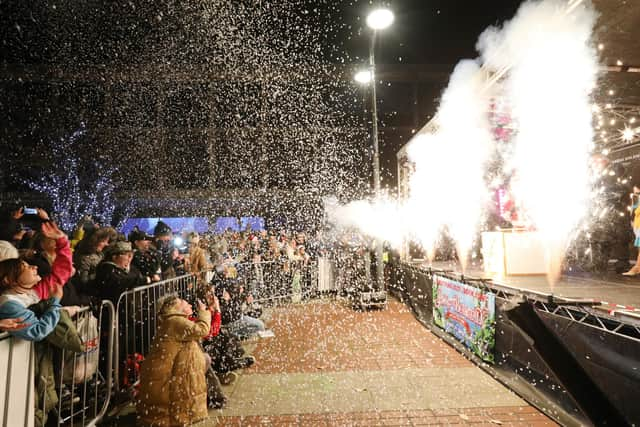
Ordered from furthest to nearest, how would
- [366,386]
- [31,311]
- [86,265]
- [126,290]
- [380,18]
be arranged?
[380,18]
[86,265]
[366,386]
[126,290]
[31,311]

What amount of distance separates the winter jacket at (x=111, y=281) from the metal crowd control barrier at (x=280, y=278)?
4796mm

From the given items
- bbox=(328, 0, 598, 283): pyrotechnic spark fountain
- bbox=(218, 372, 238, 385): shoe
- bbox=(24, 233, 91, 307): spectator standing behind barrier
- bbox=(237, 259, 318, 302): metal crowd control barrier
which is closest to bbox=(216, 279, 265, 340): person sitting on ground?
bbox=(218, 372, 238, 385): shoe

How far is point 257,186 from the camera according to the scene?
19.3m

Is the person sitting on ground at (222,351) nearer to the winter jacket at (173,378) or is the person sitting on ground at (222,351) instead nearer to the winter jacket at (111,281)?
the winter jacket at (173,378)

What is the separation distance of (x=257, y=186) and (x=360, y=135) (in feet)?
20.9

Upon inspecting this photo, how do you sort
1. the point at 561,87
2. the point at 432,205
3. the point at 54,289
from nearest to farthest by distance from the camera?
the point at 54,289 < the point at 561,87 < the point at 432,205

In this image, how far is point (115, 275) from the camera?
13.3 ft

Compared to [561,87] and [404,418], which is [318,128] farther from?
[404,418]

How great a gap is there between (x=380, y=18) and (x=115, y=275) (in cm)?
666

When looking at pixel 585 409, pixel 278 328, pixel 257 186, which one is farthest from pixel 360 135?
pixel 585 409

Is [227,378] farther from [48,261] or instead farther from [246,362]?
[48,261]

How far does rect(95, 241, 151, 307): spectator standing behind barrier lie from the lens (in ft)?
13.1

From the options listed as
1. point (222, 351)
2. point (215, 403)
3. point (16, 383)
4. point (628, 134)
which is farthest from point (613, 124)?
point (16, 383)

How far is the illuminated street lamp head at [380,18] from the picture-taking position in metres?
6.94
